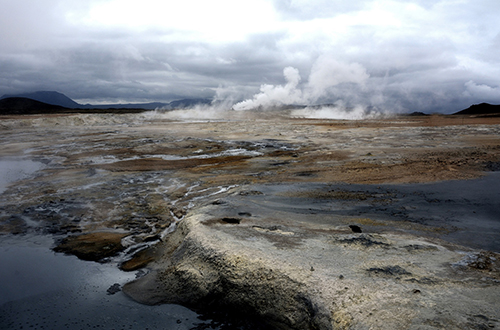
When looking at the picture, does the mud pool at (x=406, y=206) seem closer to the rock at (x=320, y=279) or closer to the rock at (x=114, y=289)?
the rock at (x=320, y=279)

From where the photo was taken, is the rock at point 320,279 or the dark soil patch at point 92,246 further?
the dark soil patch at point 92,246

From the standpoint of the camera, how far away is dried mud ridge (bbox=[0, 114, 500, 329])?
3385mm

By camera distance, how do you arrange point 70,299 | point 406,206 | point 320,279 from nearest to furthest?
1. point 320,279
2. point 70,299
3. point 406,206

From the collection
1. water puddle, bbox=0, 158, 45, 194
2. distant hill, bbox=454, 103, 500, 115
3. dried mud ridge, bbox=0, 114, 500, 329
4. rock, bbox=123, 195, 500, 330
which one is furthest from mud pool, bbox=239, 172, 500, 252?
distant hill, bbox=454, 103, 500, 115

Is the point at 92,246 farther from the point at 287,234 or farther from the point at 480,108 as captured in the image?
the point at 480,108

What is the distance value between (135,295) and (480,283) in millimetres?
3923

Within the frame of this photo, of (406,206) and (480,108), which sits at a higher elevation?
(480,108)

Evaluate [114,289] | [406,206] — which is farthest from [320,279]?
[406,206]

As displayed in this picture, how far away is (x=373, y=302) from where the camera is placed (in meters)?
3.24

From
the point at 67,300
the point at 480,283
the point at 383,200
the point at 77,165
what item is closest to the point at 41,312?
the point at 67,300

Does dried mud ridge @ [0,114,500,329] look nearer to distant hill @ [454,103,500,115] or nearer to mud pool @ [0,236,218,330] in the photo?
mud pool @ [0,236,218,330]

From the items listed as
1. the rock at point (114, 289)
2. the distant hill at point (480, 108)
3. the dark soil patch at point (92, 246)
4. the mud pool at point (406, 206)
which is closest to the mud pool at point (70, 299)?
the rock at point (114, 289)

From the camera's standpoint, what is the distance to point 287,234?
16.5 feet

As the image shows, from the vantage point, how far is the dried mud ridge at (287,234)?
3385mm
